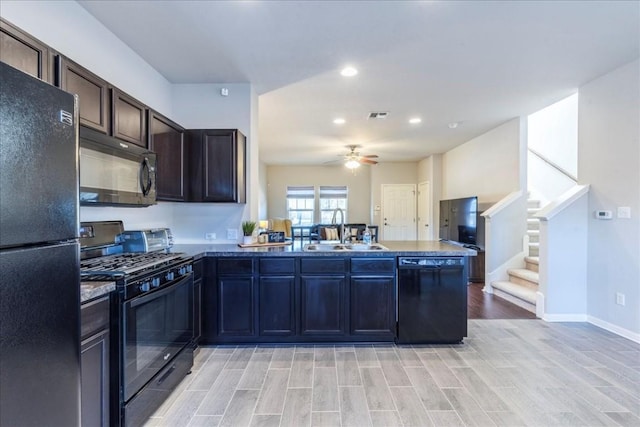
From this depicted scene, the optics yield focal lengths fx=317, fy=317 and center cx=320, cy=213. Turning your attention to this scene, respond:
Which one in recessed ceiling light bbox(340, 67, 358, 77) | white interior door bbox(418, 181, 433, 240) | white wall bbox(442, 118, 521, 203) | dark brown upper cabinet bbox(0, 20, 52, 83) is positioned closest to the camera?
dark brown upper cabinet bbox(0, 20, 52, 83)

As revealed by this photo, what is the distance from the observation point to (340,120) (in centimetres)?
511

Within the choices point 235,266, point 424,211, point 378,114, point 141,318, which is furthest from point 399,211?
point 141,318

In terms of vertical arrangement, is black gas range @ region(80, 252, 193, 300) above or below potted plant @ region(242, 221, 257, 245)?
below

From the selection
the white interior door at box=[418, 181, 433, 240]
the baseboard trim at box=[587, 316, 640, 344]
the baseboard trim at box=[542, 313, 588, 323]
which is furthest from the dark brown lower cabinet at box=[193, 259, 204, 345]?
the white interior door at box=[418, 181, 433, 240]

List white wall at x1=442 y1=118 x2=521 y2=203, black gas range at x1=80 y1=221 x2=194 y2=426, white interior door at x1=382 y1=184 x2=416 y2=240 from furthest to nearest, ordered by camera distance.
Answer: white interior door at x1=382 y1=184 x2=416 y2=240 → white wall at x1=442 y1=118 x2=521 y2=203 → black gas range at x1=80 y1=221 x2=194 y2=426

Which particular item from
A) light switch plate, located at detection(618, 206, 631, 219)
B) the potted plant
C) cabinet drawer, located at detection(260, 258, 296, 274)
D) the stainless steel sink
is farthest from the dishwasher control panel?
light switch plate, located at detection(618, 206, 631, 219)

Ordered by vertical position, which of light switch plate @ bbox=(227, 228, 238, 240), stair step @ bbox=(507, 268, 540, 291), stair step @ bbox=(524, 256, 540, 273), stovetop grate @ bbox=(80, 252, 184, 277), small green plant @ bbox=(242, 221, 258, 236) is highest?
small green plant @ bbox=(242, 221, 258, 236)

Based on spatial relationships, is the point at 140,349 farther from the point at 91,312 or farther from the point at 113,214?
the point at 113,214

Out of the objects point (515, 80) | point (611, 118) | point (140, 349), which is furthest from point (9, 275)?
point (611, 118)

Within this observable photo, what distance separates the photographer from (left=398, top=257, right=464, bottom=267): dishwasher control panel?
2.97 meters

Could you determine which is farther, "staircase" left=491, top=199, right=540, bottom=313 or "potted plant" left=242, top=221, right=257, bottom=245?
"staircase" left=491, top=199, right=540, bottom=313

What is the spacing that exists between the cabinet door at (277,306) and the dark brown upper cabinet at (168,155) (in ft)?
3.91

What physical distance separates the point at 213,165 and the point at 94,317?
2006mm

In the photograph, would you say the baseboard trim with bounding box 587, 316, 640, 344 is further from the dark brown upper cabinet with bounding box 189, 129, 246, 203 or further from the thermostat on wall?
the dark brown upper cabinet with bounding box 189, 129, 246, 203
